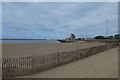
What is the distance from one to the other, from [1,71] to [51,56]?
15.9ft

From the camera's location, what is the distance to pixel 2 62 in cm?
1130

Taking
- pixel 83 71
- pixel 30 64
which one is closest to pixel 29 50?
pixel 83 71

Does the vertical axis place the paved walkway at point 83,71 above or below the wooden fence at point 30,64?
below

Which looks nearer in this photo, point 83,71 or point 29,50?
point 83,71

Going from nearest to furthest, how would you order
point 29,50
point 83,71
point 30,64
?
point 30,64, point 83,71, point 29,50

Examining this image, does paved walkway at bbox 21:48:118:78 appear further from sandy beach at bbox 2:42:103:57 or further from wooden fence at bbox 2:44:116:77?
sandy beach at bbox 2:42:103:57

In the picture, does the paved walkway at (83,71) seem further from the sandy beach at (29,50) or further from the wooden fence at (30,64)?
the sandy beach at (29,50)

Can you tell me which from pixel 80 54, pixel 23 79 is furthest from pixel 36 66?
pixel 80 54

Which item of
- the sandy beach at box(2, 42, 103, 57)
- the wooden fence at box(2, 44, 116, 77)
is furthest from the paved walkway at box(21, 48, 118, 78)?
the sandy beach at box(2, 42, 103, 57)

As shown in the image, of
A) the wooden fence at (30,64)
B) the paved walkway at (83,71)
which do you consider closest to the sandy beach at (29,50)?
the wooden fence at (30,64)

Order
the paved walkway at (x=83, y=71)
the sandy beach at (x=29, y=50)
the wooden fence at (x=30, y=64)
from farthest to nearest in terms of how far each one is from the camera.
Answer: the sandy beach at (x=29, y=50)
the paved walkway at (x=83, y=71)
the wooden fence at (x=30, y=64)

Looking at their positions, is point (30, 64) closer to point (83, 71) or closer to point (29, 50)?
point (83, 71)

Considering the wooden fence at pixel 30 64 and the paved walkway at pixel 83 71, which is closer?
the wooden fence at pixel 30 64

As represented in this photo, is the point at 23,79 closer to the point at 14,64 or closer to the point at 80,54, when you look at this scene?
the point at 14,64
